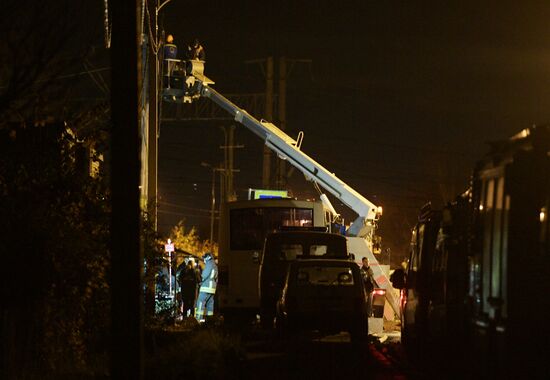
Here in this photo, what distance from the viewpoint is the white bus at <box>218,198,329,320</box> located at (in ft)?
91.1

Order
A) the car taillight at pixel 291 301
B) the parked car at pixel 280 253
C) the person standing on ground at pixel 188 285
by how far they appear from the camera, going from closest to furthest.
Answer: the car taillight at pixel 291 301 → the parked car at pixel 280 253 → the person standing on ground at pixel 188 285

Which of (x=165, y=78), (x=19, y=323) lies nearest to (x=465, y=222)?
(x=19, y=323)

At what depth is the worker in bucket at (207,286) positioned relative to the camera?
31297mm

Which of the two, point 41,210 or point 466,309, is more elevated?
point 41,210

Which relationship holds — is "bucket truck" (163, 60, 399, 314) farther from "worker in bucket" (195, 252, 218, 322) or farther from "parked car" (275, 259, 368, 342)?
"parked car" (275, 259, 368, 342)

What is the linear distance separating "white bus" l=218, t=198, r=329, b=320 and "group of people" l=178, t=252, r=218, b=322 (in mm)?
1069

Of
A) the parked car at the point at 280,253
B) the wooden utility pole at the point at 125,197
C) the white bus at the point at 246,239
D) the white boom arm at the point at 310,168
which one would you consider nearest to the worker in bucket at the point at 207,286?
the white bus at the point at 246,239

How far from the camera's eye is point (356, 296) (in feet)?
66.2

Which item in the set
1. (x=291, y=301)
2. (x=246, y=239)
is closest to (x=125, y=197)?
(x=291, y=301)

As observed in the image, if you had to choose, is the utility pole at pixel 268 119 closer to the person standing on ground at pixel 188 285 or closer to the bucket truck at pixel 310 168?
the bucket truck at pixel 310 168

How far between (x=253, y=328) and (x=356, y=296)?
5050 millimetres

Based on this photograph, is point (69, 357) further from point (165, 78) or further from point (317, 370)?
point (165, 78)

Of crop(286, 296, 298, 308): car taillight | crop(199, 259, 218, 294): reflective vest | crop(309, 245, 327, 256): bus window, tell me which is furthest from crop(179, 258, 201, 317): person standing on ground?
crop(286, 296, 298, 308): car taillight

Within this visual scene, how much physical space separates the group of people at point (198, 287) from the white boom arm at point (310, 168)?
743cm
